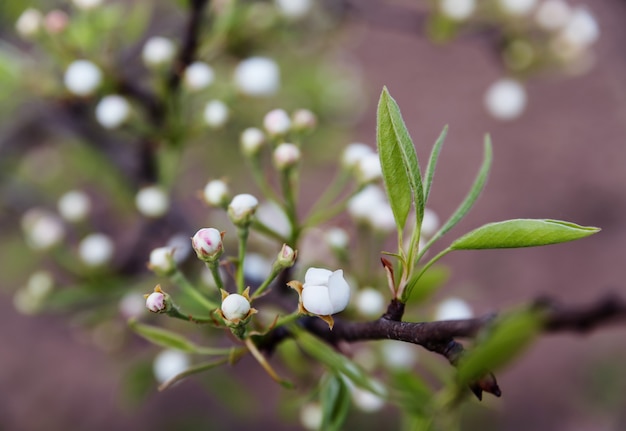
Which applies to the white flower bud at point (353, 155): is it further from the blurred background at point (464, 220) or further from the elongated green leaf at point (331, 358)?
the blurred background at point (464, 220)

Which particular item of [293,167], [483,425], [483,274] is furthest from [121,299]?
[483,274]

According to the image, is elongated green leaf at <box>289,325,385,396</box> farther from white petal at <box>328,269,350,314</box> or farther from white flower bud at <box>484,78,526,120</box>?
white flower bud at <box>484,78,526,120</box>

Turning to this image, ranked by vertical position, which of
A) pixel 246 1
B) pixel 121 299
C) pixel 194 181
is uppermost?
pixel 246 1

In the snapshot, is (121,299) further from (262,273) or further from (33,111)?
(33,111)

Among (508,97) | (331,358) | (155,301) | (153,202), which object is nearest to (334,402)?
(331,358)

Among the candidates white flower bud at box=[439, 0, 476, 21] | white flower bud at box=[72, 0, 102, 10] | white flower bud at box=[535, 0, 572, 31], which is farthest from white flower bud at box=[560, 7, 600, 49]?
white flower bud at box=[72, 0, 102, 10]

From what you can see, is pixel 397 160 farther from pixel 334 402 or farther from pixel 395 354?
pixel 395 354
